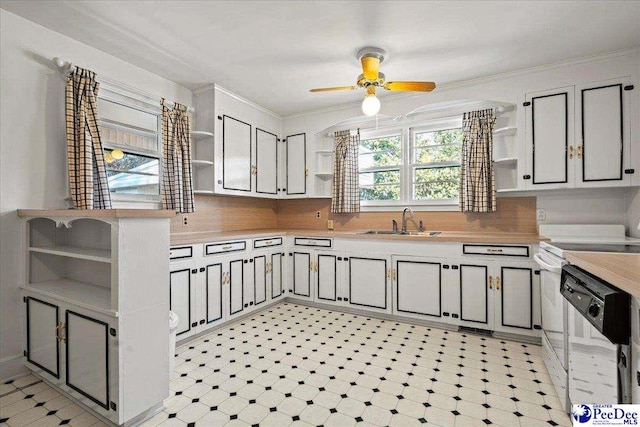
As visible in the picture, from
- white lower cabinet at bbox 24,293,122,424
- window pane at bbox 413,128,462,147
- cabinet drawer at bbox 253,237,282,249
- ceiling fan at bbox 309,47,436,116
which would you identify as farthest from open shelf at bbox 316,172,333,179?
white lower cabinet at bbox 24,293,122,424

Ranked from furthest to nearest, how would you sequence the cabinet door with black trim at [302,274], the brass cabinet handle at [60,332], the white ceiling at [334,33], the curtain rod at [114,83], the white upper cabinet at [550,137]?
the cabinet door with black trim at [302,274]
the white upper cabinet at [550,137]
the curtain rod at [114,83]
the white ceiling at [334,33]
the brass cabinet handle at [60,332]

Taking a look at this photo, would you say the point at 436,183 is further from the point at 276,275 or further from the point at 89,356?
the point at 89,356

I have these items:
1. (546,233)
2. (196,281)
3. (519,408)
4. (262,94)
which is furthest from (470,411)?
(262,94)

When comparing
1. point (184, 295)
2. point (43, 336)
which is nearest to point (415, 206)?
point (184, 295)

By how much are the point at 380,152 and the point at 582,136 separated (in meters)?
2.08

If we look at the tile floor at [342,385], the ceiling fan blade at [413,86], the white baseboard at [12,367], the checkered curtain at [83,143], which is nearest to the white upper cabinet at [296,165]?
the ceiling fan blade at [413,86]

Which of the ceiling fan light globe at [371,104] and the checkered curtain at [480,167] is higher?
the ceiling fan light globe at [371,104]

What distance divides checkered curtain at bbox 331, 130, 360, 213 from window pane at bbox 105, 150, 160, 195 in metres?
2.16

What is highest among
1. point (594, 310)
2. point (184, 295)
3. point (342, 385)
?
point (594, 310)

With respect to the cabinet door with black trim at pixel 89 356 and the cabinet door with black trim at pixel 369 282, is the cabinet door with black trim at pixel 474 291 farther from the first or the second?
the cabinet door with black trim at pixel 89 356

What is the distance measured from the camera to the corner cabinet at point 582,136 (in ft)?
8.84

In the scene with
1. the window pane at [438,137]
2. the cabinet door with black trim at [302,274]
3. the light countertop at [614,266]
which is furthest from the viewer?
the cabinet door with black trim at [302,274]

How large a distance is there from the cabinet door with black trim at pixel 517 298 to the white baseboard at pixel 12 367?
12.8 ft

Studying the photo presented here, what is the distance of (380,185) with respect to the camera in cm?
416
